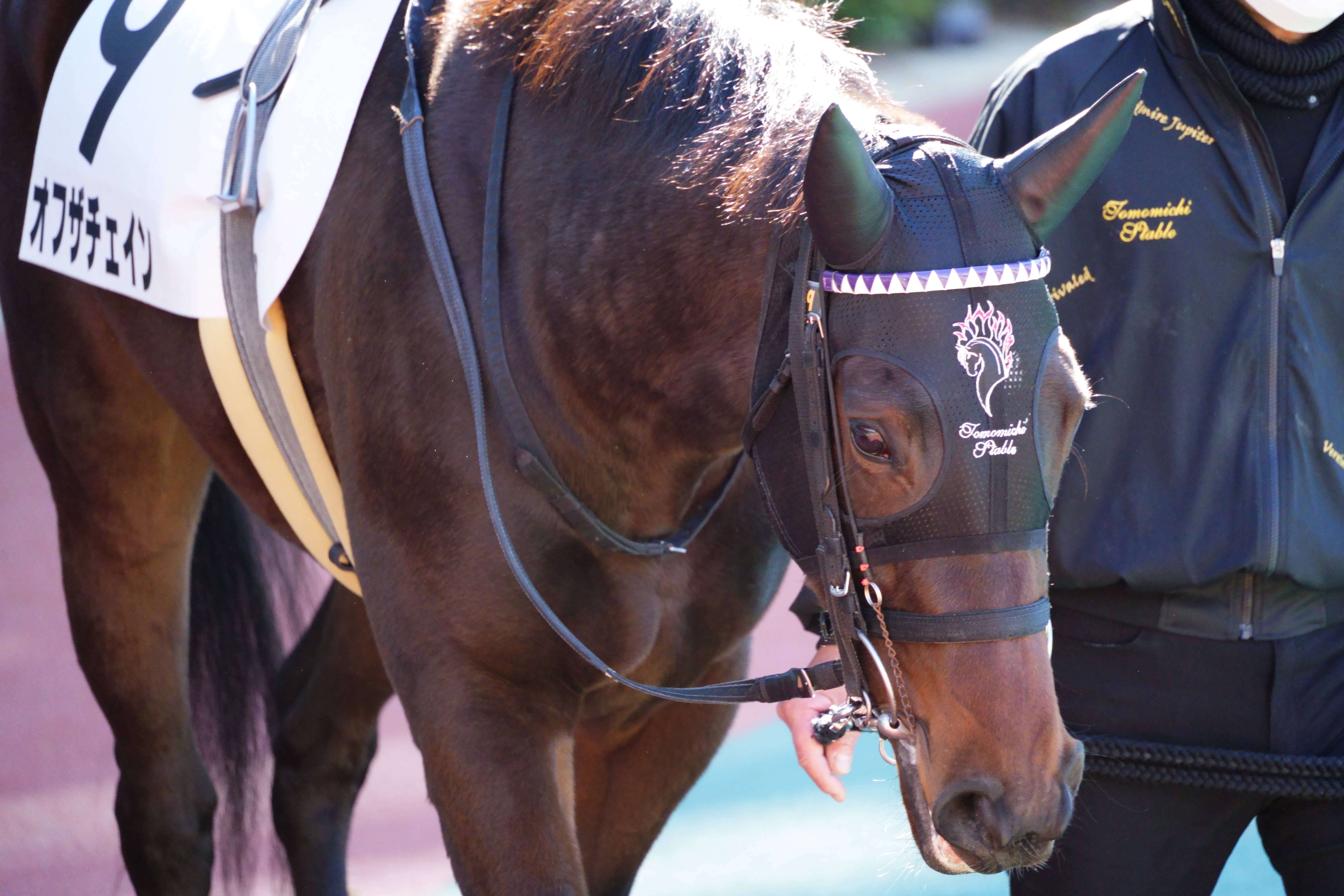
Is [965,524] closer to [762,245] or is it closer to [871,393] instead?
[871,393]

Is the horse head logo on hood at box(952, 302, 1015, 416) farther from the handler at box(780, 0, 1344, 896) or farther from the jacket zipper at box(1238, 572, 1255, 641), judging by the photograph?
the jacket zipper at box(1238, 572, 1255, 641)

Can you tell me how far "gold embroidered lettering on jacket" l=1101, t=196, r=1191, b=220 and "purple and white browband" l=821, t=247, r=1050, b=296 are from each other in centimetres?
65

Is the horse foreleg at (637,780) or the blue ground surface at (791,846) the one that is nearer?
the horse foreleg at (637,780)

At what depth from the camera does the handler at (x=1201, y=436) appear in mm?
2117

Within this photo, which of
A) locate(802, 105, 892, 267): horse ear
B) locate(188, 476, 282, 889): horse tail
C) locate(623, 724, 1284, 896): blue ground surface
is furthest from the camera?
locate(623, 724, 1284, 896): blue ground surface

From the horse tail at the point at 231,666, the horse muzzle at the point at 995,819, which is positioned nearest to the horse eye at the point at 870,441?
the horse muzzle at the point at 995,819

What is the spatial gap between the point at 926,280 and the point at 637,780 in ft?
4.52

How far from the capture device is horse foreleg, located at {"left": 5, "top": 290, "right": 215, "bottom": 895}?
2969mm

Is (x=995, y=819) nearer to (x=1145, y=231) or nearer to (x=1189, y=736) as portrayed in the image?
(x=1189, y=736)

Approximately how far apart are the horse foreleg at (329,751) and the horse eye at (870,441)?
5.95ft

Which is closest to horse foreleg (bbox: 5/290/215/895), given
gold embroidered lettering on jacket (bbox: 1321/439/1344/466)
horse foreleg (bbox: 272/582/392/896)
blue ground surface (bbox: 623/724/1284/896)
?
horse foreleg (bbox: 272/582/392/896)

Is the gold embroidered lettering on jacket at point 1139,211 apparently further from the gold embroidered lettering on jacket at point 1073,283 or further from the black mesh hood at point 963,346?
the black mesh hood at point 963,346

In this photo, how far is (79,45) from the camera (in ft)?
9.29

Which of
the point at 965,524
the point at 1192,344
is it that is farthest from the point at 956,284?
the point at 1192,344
